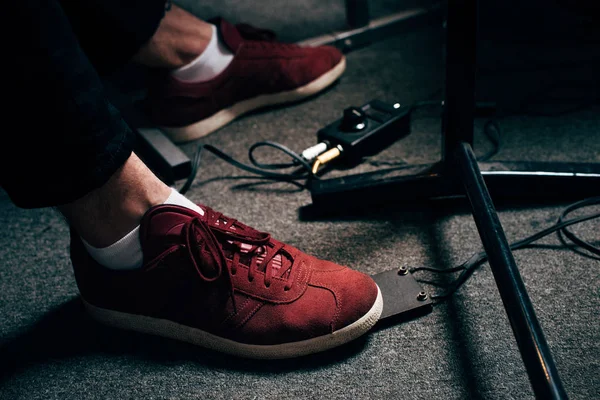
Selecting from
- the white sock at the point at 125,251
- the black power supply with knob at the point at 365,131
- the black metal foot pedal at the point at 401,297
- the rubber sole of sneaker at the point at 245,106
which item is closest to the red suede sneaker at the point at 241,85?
the rubber sole of sneaker at the point at 245,106

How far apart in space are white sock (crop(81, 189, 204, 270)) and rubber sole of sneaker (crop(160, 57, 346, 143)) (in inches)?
17.3

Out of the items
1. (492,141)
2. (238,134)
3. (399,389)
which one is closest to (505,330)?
(399,389)

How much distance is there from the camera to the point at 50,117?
0.50 m

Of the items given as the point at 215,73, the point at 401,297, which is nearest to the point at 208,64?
the point at 215,73

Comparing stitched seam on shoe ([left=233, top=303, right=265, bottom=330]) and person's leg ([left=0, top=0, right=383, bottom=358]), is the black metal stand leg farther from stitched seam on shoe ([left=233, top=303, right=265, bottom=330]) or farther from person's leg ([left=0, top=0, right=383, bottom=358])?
stitched seam on shoe ([left=233, top=303, right=265, bottom=330])

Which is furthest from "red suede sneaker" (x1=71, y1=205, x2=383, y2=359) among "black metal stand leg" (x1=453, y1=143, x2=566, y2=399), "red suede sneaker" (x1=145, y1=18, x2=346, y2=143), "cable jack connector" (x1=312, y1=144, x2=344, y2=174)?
"red suede sneaker" (x1=145, y1=18, x2=346, y2=143)

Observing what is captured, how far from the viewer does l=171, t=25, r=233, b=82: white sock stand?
3.31 feet

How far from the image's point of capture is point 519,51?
114 centimetres

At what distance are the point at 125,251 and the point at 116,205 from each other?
0.19ft

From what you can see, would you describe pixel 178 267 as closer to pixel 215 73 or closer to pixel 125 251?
pixel 125 251

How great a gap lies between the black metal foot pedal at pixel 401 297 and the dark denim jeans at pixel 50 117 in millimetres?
349

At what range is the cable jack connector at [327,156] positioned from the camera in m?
0.87

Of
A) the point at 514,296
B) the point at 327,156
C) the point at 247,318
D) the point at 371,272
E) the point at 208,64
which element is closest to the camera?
the point at 514,296

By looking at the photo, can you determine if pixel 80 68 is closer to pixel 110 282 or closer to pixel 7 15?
pixel 7 15
